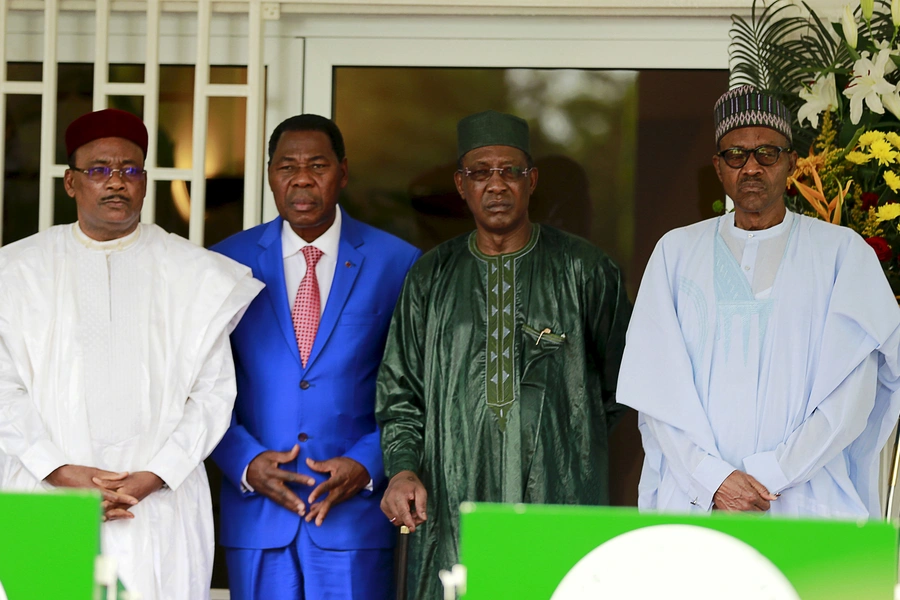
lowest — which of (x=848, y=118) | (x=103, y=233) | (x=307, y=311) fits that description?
(x=307, y=311)

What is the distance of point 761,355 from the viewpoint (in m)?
2.92

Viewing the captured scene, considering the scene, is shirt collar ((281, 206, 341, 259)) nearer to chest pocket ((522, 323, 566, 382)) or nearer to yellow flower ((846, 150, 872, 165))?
chest pocket ((522, 323, 566, 382))

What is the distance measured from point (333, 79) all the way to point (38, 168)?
121cm

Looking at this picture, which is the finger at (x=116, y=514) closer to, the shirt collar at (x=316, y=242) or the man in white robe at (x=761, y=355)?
the shirt collar at (x=316, y=242)

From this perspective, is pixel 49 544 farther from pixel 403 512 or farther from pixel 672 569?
pixel 403 512

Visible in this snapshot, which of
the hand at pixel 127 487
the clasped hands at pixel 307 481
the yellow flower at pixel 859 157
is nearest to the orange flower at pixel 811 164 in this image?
the yellow flower at pixel 859 157

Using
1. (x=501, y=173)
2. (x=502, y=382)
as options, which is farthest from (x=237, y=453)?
(x=501, y=173)

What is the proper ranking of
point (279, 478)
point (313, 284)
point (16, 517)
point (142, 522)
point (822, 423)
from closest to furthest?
point (16, 517), point (822, 423), point (142, 522), point (279, 478), point (313, 284)

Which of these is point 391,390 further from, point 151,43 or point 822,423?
point 151,43

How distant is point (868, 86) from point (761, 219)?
0.63 m

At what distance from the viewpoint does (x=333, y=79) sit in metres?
4.36

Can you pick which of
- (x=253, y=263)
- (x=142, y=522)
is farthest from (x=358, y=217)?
(x=142, y=522)

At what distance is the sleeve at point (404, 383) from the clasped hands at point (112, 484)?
2.18 ft

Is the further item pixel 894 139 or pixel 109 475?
pixel 894 139
